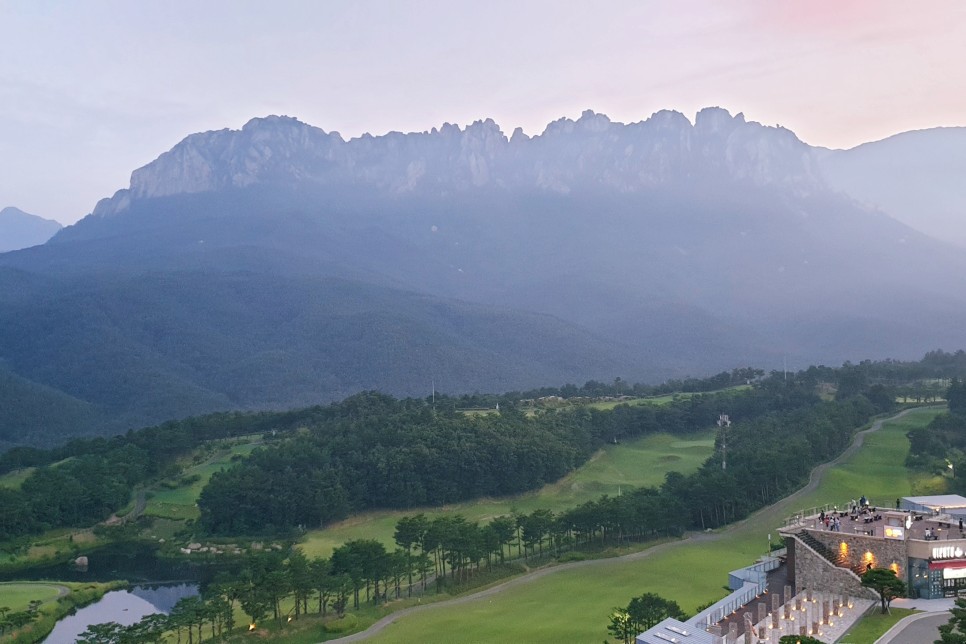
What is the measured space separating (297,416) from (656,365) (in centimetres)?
8802

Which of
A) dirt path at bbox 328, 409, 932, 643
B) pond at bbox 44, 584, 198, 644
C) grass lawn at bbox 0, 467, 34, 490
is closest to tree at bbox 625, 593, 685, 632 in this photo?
dirt path at bbox 328, 409, 932, 643

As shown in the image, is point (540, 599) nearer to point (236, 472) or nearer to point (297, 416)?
point (236, 472)

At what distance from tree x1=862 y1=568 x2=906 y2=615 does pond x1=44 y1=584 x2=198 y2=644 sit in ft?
114

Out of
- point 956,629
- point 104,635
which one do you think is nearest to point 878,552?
point 956,629

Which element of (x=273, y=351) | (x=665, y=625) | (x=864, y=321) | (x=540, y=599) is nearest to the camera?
(x=665, y=625)

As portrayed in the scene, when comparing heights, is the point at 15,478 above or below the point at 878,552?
below

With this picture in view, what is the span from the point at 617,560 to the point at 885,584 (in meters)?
22.5

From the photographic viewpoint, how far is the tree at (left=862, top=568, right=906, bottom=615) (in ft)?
96.7

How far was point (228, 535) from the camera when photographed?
6366 cm

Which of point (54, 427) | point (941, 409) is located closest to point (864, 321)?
point (941, 409)

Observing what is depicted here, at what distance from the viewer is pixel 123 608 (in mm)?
48969

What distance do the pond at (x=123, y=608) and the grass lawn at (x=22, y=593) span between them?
2.05 m

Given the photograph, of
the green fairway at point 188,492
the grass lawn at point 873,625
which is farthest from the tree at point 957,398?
the green fairway at point 188,492

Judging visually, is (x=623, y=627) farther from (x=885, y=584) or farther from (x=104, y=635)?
(x=104, y=635)
